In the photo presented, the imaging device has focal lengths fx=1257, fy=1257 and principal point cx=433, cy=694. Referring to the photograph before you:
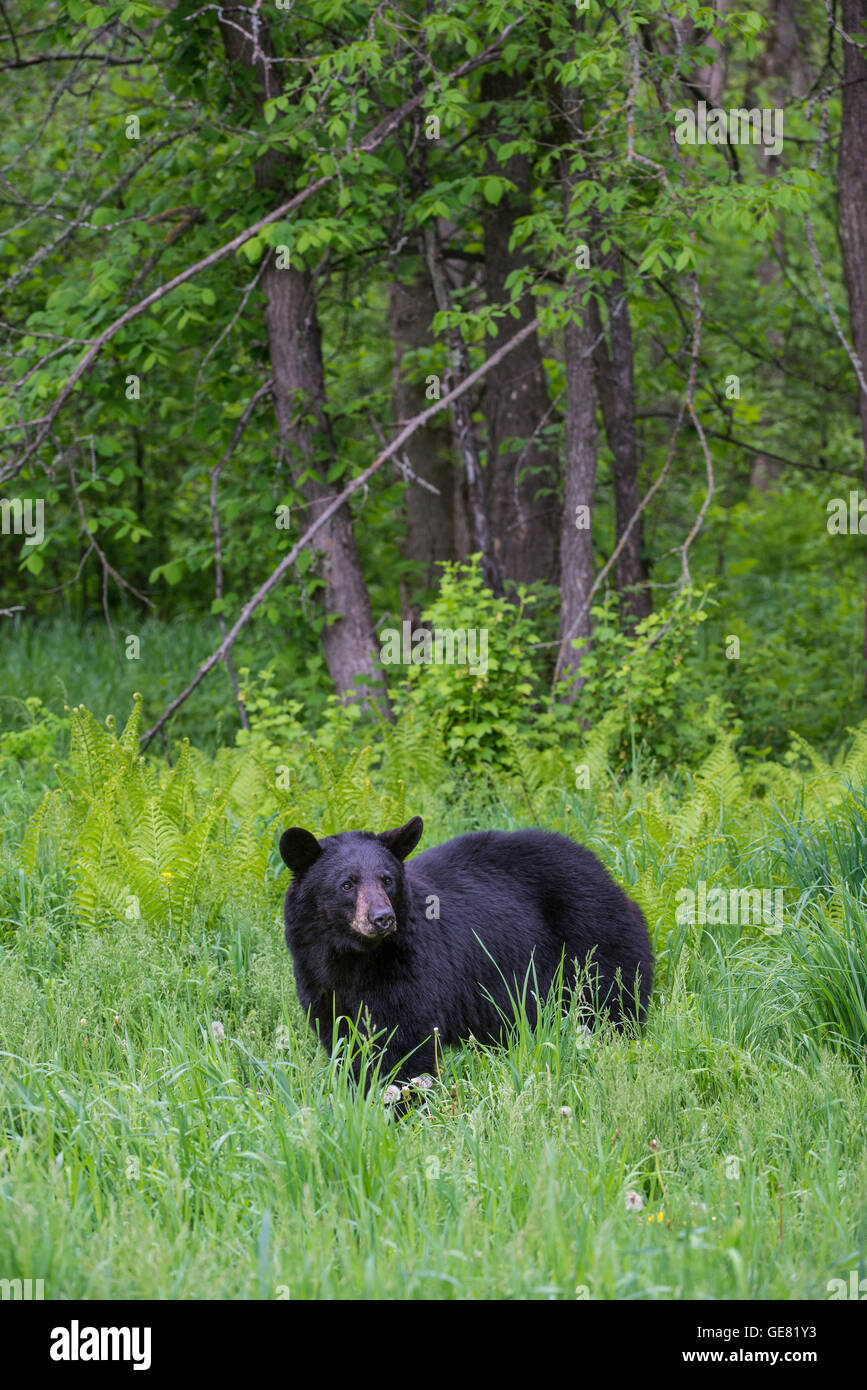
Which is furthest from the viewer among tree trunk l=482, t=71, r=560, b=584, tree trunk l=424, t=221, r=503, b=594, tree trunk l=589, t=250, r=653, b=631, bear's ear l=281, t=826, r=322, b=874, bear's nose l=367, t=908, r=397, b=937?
tree trunk l=482, t=71, r=560, b=584

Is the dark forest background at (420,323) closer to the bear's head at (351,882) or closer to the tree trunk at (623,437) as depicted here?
the tree trunk at (623,437)

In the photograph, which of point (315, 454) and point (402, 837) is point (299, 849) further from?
point (315, 454)

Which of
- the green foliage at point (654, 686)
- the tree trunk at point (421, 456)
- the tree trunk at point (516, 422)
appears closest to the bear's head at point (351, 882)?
the green foliage at point (654, 686)

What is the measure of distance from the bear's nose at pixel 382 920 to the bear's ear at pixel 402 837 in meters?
0.39

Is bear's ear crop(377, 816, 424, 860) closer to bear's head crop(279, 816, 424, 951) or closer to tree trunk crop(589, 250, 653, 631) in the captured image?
bear's head crop(279, 816, 424, 951)

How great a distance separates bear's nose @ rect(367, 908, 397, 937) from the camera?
3.56 metres

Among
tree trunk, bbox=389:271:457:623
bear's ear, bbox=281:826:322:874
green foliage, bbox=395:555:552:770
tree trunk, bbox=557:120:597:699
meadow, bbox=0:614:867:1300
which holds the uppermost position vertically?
tree trunk, bbox=389:271:457:623

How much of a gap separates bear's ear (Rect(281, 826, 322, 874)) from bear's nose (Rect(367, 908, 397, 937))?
38cm

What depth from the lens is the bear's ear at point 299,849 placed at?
3.81 meters

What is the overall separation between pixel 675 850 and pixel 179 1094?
2.47 metres

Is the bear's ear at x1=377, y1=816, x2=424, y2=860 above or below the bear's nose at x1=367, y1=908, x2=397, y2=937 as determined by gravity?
above

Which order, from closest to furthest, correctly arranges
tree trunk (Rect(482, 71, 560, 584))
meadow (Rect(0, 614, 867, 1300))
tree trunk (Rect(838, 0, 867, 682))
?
meadow (Rect(0, 614, 867, 1300)) → tree trunk (Rect(838, 0, 867, 682)) → tree trunk (Rect(482, 71, 560, 584))

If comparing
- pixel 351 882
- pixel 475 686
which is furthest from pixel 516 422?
pixel 351 882

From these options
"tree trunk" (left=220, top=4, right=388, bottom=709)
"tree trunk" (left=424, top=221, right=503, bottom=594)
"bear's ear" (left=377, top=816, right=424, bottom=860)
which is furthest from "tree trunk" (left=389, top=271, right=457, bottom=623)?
"bear's ear" (left=377, top=816, right=424, bottom=860)
